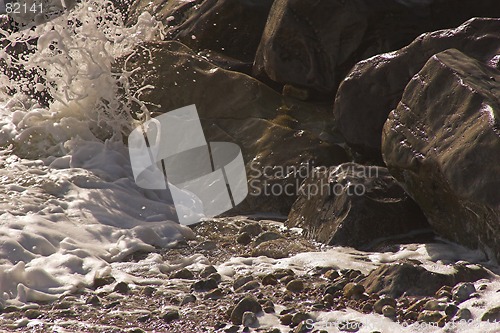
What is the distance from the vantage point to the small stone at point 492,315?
12.4ft

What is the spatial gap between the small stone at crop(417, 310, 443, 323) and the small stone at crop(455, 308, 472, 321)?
0.27 ft

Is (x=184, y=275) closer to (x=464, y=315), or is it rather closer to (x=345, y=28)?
Result: (x=464, y=315)

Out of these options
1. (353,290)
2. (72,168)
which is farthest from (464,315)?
(72,168)

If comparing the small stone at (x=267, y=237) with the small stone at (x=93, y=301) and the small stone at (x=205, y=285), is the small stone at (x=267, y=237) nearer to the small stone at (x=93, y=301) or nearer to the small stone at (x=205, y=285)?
the small stone at (x=205, y=285)

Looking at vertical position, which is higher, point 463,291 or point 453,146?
point 453,146

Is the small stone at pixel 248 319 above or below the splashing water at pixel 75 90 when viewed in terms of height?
below

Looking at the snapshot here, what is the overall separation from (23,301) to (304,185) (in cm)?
230

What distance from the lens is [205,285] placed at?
459 centimetres

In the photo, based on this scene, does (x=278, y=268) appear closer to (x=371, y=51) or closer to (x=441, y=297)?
(x=441, y=297)

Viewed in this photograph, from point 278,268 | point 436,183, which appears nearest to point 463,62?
point 436,183

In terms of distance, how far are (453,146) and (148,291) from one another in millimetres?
2003

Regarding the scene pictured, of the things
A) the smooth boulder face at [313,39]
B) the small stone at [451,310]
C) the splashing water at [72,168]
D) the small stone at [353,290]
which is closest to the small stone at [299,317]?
the small stone at [353,290]

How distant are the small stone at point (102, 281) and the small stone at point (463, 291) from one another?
1969 millimetres

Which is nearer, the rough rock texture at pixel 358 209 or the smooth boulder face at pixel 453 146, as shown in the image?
the smooth boulder face at pixel 453 146
